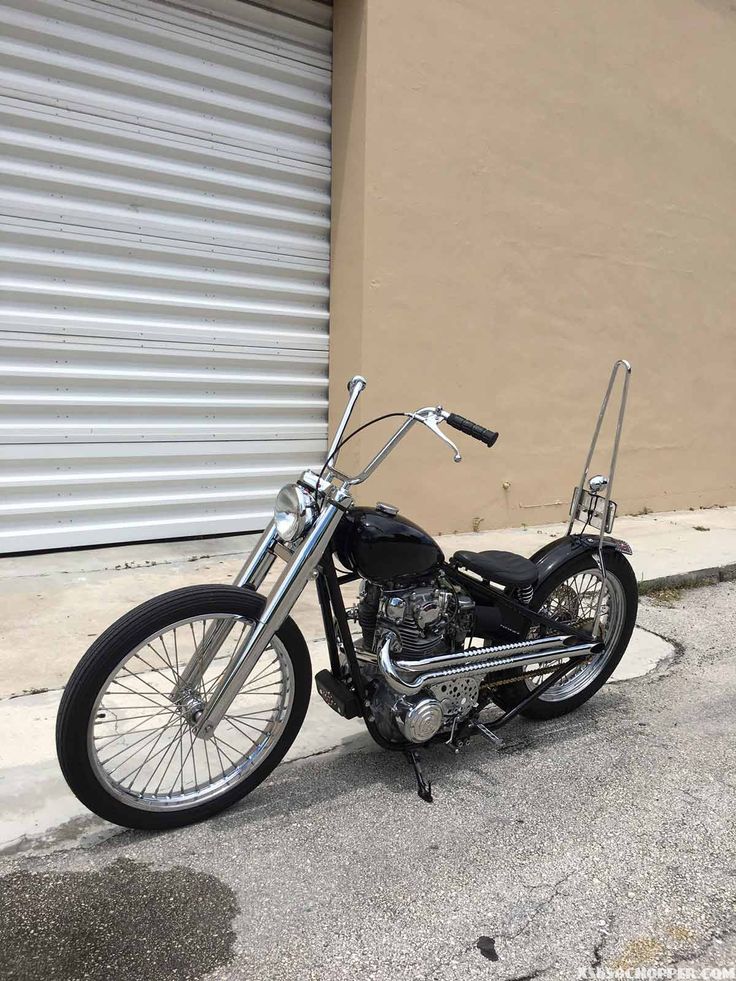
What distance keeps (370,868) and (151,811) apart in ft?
2.51

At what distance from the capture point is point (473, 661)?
2914 mm

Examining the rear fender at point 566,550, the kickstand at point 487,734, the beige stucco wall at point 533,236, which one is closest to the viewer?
the kickstand at point 487,734

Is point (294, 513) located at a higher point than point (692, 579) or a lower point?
higher

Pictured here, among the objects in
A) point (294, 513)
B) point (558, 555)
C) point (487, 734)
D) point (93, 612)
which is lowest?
point (93, 612)

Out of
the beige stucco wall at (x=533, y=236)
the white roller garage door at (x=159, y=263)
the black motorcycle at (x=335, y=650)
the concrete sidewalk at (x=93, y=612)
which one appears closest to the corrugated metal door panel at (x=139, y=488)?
the white roller garage door at (x=159, y=263)

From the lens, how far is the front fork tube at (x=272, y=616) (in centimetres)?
252

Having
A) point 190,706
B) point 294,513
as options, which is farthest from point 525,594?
point 190,706

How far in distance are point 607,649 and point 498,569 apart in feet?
3.05

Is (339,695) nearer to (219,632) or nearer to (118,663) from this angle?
(219,632)

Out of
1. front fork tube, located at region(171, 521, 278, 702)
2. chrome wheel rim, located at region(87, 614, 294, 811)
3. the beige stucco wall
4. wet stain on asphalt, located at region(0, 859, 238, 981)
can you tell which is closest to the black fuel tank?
front fork tube, located at region(171, 521, 278, 702)

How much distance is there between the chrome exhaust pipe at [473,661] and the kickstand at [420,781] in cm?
33

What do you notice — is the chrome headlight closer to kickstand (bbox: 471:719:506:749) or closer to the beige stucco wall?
kickstand (bbox: 471:719:506:749)

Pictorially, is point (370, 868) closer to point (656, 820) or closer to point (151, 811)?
point (151, 811)

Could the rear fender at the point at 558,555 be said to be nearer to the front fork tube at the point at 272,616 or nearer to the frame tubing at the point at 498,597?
the frame tubing at the point at 498,597
